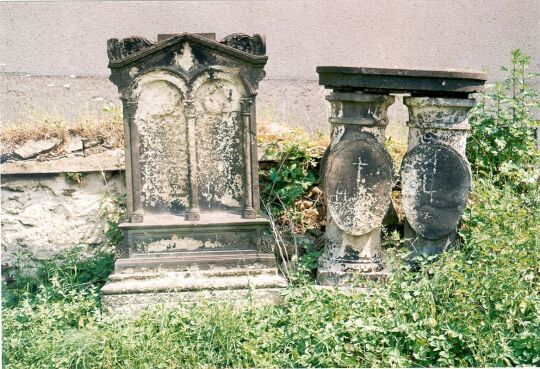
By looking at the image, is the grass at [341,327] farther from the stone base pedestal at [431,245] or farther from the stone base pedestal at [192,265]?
the stone base pedestal at [431,245]

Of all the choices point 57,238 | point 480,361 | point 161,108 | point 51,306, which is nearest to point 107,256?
point 57,238

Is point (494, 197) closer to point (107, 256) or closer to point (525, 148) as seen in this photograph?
point (525, 148)

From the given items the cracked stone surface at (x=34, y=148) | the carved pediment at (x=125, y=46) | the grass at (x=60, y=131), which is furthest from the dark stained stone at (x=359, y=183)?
the cracked stone surface at (x=34, y=148)

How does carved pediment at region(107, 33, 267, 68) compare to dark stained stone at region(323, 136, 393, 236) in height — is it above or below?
above

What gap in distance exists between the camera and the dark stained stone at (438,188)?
15.7 ft

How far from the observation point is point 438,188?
15.7ft

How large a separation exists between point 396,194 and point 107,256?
7.01 ft

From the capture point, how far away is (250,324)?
4.24 meters

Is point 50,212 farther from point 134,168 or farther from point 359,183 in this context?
point 359,183

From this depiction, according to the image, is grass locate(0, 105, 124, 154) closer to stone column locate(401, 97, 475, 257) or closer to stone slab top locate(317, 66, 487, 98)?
stone slab top locate(317, 66, 487, 98)

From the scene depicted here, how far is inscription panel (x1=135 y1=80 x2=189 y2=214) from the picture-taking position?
4.62m

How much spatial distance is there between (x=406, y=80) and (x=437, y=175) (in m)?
0.65

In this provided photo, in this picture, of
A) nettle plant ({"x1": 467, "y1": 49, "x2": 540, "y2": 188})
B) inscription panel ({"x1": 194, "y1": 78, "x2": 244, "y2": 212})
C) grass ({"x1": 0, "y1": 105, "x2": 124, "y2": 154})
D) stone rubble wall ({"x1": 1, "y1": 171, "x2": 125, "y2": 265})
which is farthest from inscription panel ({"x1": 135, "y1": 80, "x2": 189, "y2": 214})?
nettle plant ({"x1": 467, "y1": 49, "x2": 540, "y2": 188})

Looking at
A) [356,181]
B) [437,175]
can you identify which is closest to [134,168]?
[356,181]
